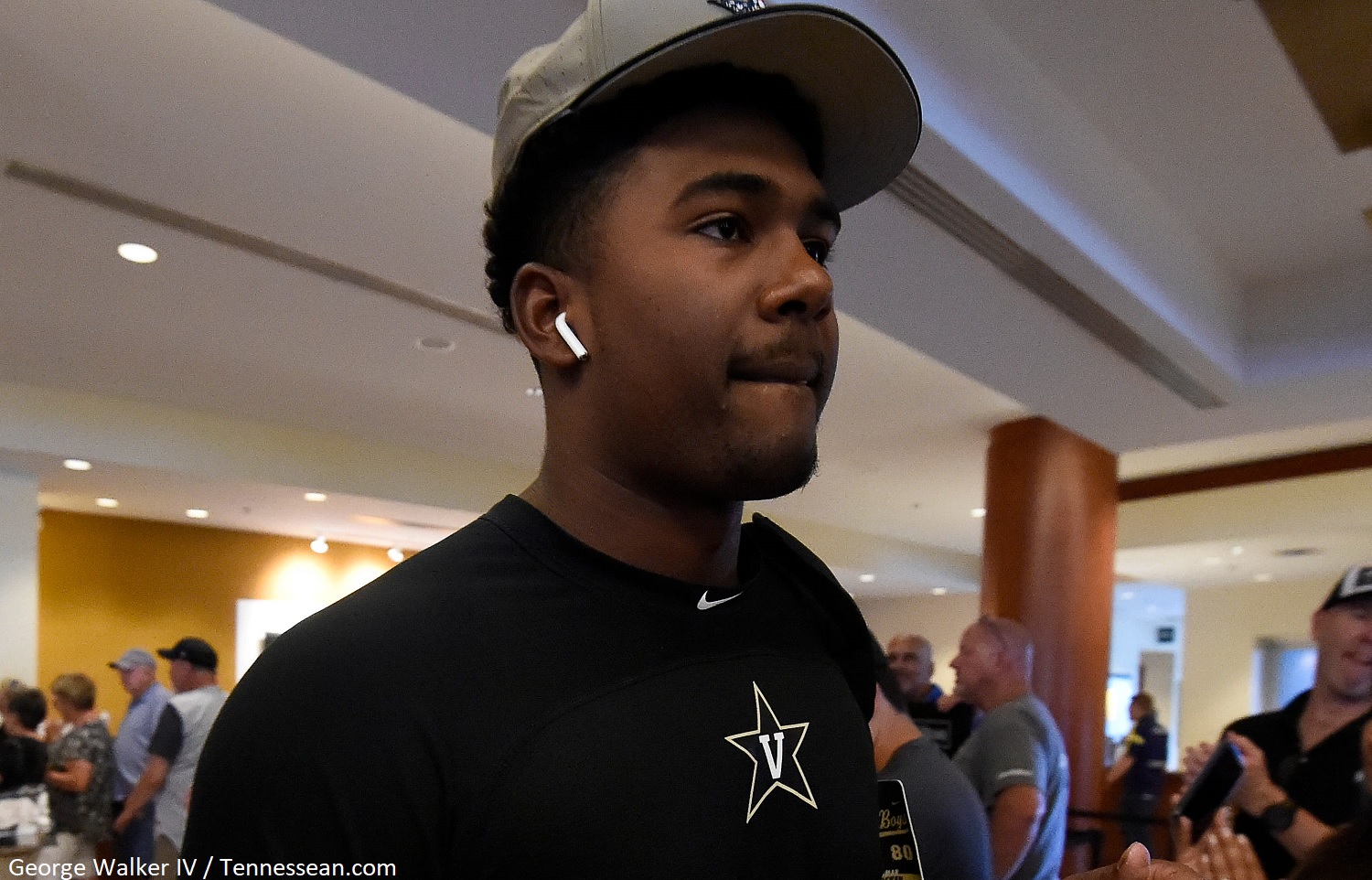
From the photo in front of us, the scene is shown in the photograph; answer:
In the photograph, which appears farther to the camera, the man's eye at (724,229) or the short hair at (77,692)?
the short hair at (77,692)

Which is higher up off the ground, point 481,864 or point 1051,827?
point 481,864

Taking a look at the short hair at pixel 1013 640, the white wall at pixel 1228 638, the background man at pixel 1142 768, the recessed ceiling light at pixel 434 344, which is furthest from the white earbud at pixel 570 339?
the white wall at pixel 1228 638

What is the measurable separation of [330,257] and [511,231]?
3.40 meters

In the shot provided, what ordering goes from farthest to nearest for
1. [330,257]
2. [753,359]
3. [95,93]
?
[330,257]
[95,93]
[753,359]

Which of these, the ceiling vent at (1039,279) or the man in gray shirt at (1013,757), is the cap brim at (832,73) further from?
the man in gray shirt at (1013,757)

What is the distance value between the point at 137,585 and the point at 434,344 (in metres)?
5.97

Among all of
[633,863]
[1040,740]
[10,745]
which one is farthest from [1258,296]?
[10,745]

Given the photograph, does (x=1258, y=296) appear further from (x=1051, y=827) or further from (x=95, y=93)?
(x=95, y=93)

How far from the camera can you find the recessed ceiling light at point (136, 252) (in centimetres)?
402

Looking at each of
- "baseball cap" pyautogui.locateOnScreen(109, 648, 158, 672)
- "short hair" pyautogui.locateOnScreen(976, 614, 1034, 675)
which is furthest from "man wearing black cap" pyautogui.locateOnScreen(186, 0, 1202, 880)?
"baseball cap" pyautogui.locateOnScreen(109, 648, 158, 672)

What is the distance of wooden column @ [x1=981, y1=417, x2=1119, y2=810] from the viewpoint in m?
5.52

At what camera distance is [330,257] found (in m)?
3.94

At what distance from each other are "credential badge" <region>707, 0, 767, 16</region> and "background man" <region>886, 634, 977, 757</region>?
10.6 ft

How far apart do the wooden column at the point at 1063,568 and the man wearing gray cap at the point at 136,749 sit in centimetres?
431
